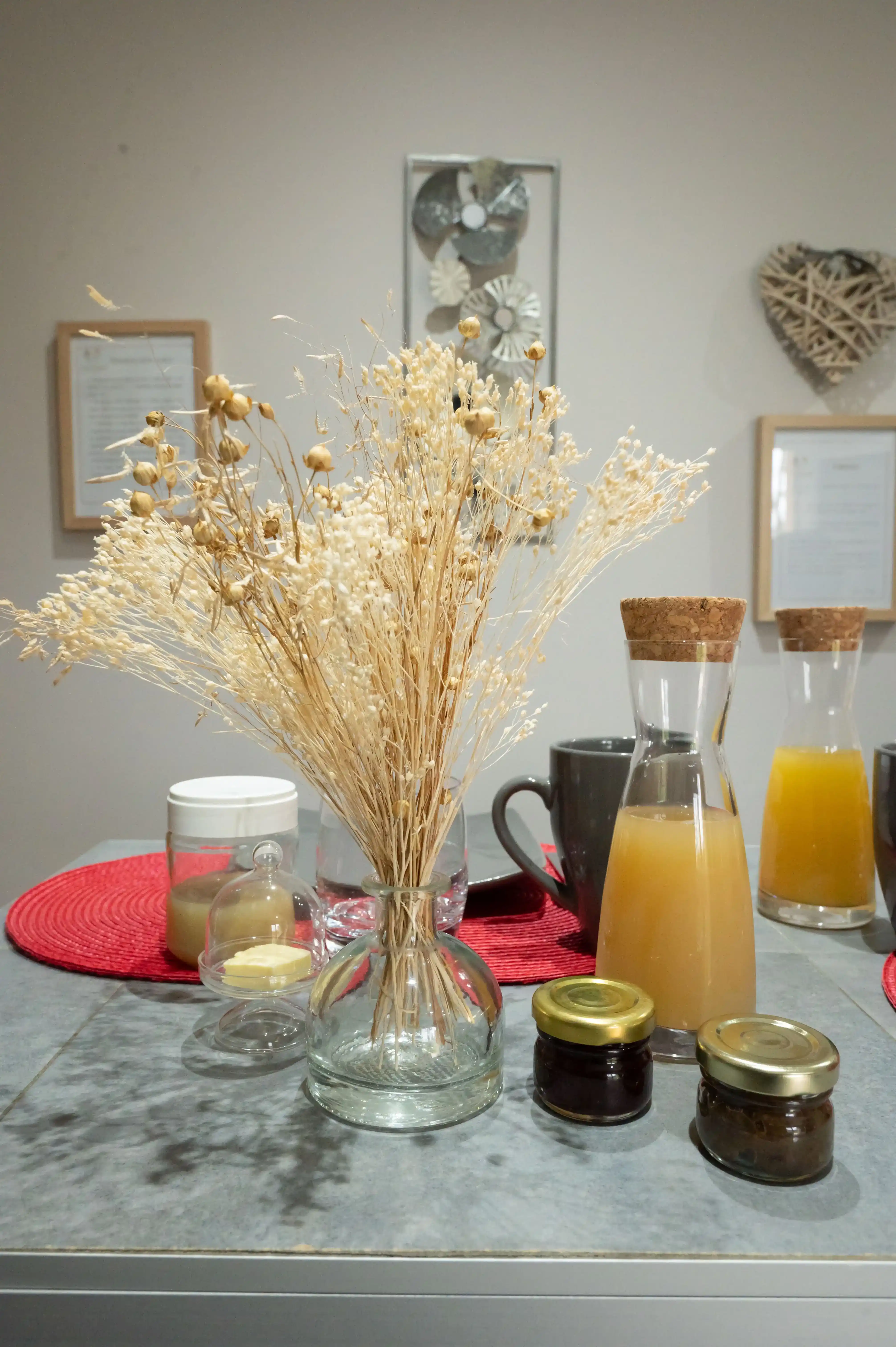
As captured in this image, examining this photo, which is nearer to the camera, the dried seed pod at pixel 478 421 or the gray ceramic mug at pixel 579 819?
the dried seed pod at pixel 478 421

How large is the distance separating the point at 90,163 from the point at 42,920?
1769mm

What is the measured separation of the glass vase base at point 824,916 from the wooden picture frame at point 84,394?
161cm

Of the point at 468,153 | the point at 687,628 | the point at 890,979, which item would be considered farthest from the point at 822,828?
the point at 468,153

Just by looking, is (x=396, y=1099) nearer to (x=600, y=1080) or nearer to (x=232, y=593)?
(x=600, y=1080)

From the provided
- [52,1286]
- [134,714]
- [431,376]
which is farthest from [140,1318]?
[134,714]

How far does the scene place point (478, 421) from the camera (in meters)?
0.48

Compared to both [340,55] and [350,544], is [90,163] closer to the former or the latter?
[340,55]

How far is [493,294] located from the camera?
198 centimetres

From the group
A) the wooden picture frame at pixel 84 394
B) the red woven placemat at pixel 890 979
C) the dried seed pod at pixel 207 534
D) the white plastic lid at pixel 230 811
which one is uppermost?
the wooden picture frame at pixel 84 394

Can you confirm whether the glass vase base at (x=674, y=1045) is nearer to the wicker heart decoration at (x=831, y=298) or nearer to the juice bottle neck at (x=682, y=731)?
the juice bottle neck at (x=682, y=731)

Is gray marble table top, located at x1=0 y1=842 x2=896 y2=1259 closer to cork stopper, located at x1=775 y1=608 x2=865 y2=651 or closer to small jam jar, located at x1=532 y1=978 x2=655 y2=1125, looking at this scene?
small jam jar, located at x1=532 y1=978 x2=655 y2=1125

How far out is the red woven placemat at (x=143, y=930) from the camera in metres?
0.81

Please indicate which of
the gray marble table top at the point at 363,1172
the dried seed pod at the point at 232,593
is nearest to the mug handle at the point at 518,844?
the gray marble table top at the point at 363,1172

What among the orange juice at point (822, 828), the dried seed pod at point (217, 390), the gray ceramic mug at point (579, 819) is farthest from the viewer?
the orange juice at point (822, 828)
